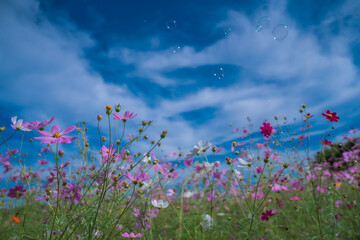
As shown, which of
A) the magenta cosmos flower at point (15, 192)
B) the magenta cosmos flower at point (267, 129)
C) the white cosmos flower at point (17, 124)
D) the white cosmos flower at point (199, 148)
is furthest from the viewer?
the magenta cosmos flower at point (267, 129)

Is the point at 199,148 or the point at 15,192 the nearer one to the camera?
the point at 199,148

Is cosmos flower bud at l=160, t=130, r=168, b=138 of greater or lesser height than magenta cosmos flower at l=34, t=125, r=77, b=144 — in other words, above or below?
above

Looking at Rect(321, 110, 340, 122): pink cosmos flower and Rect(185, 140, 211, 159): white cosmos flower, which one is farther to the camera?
Rect(321, 110, 340, 122): pink cosmos flower

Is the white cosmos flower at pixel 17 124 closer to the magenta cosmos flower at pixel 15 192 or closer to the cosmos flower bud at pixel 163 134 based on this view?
the cosmos flower bud at pixel 163 134

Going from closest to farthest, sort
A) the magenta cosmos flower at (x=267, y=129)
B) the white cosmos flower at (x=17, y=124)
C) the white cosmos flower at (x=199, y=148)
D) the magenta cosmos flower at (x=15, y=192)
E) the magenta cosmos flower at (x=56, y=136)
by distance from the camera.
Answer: the magenta cosmos flower at (x=56, y=136) → the white cosmos flower at (x=17, y=124) → the white cosmos flower at (x=199, y=148) → the magenta cosmos flower at (x=15, y=192) → the magenta cosmos flower at (x=267, y=129)

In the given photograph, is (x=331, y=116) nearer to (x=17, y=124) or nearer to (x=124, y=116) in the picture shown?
(x=124, y=116)

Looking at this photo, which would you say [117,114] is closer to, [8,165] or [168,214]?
[8,165]

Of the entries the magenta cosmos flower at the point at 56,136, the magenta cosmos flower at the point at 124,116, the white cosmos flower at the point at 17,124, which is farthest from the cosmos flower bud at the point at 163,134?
the white cosmos flower at the point at 17,124

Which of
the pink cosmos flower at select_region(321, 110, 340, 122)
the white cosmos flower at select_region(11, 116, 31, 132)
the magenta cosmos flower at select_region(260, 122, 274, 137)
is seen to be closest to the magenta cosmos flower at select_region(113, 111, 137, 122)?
the white cosmos flower at select_region(11, 116, 31, 132)

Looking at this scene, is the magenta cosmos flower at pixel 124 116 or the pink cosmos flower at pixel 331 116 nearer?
the magenta cosmos flower at pixel 124 116

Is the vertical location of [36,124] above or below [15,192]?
above

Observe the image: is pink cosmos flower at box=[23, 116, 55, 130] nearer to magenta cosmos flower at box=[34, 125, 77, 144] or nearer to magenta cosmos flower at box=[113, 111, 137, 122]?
magenta cosmos flower at box=[34, 125, 77, 144]

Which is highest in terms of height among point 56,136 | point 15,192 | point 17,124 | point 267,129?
point 267,129

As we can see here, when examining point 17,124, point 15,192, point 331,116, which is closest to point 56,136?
point 17,124
